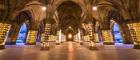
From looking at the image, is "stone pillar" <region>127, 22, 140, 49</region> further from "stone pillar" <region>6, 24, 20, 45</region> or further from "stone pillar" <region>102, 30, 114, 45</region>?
"stone pillar" <region>6, 24, 20, 45</region>

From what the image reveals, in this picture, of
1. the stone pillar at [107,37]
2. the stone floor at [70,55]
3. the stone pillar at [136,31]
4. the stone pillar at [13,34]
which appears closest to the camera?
the stone floor at [70,55]

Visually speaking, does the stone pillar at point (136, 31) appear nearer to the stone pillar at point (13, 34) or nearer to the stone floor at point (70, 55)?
the stone floor at point (70, 55)

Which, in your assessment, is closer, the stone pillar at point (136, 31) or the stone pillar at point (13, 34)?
the stone pillar at point (136, 31)

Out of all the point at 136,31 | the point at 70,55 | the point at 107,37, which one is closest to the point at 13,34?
the point at 107,37

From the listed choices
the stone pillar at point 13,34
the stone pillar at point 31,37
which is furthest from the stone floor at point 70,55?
the stone pillar at point 13,34

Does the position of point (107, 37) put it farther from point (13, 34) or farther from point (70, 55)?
point (70, 55)

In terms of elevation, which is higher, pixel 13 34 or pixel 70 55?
pixel 13 34

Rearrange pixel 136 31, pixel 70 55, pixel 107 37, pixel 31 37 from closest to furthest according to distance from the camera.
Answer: pixel 70 55 < pixel 136 31 < pixel 31 37 < pixel 107 37

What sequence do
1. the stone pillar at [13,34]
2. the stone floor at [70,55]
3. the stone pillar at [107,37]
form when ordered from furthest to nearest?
the stone pillar at [107,37]
the stone pillar at [13,34]
the stone floor at [70,55]

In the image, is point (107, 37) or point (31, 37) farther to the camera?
point (107, 37)

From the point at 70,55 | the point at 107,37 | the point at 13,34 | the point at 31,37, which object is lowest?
the point at 70,55

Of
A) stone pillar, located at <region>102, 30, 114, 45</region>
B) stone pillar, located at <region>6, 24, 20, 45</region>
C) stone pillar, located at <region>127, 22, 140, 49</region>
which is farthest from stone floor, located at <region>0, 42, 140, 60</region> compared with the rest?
stone pillar, located at <region>102, 30, 114, 45</region>

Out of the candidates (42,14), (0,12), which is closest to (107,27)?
(42,14)

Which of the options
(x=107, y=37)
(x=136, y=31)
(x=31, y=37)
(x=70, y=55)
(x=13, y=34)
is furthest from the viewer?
(x=107, y=37)
